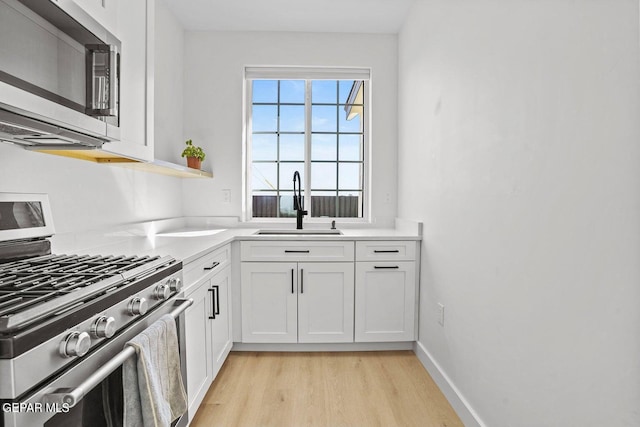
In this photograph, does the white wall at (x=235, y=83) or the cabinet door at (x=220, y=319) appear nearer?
the cabinet door at (x=220, y=319)

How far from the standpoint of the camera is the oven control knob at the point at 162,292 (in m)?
1.19

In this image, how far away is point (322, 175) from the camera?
332 centimetres

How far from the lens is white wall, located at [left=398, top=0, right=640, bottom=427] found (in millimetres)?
908

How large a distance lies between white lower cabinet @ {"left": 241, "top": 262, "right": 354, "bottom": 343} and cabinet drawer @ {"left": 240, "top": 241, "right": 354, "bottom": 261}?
0.04 meters

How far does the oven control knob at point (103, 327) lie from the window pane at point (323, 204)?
98.6 inches

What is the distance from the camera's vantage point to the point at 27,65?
0.93m

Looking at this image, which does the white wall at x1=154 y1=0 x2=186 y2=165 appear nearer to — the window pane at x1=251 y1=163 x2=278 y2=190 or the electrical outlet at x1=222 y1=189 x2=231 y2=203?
the electrical outlet at x1=222 y1=189 x2=231 y2=203

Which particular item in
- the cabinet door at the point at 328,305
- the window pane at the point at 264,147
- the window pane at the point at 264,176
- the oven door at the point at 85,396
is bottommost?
the cabinet door at the point at 328,305

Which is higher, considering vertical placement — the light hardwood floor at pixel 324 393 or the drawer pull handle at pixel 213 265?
the drawer pull handle at pixel 213 265

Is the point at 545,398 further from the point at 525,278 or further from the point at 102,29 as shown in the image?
the point at 102,29

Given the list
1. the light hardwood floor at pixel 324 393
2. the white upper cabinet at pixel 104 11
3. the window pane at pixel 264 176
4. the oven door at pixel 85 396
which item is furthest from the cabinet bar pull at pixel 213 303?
the window pane at pixel 264 176

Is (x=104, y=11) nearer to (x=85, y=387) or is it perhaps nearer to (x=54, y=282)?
(x=54, y=282)

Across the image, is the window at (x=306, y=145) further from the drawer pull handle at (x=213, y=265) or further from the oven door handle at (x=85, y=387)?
the oven door handle at (x=85, y=387)

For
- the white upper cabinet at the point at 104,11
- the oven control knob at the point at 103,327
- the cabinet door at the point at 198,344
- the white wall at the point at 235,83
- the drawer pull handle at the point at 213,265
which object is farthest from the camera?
the white wall at the point at 235,83
